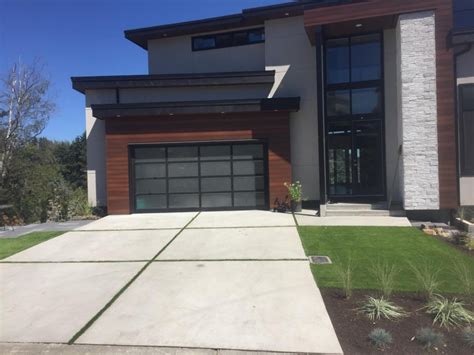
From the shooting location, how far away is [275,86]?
604 inches

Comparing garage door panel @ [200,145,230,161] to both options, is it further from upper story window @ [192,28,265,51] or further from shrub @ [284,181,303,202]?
upper story window @ [192,28,265,51]

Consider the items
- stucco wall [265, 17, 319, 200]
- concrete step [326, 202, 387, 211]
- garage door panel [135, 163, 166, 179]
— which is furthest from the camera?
garage door panel [135, 163, 166, 179]

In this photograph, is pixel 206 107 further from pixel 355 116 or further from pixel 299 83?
pixel 355 116

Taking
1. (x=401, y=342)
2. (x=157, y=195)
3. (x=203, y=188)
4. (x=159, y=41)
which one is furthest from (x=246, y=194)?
(x=401, y=342)

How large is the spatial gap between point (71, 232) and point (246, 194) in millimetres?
6370

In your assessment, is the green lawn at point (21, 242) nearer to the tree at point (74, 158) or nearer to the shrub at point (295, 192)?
the shrub at point (295, 192)

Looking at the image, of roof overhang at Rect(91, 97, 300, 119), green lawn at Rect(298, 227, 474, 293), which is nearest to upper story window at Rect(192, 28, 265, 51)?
roof overhang at Rect(91, 97, 300, 119)

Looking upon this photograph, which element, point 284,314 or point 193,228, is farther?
point 193,228

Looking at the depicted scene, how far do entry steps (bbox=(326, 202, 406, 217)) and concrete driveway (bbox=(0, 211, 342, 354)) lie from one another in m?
3.43

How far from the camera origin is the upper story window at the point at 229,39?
56.3 feet

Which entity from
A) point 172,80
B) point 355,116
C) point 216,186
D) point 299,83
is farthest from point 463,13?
point 172,80

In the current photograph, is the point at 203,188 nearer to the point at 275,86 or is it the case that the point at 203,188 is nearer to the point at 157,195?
the point at 157,195

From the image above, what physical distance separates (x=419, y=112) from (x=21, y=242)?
11.2 m

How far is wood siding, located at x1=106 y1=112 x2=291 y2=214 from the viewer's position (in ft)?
48.0
